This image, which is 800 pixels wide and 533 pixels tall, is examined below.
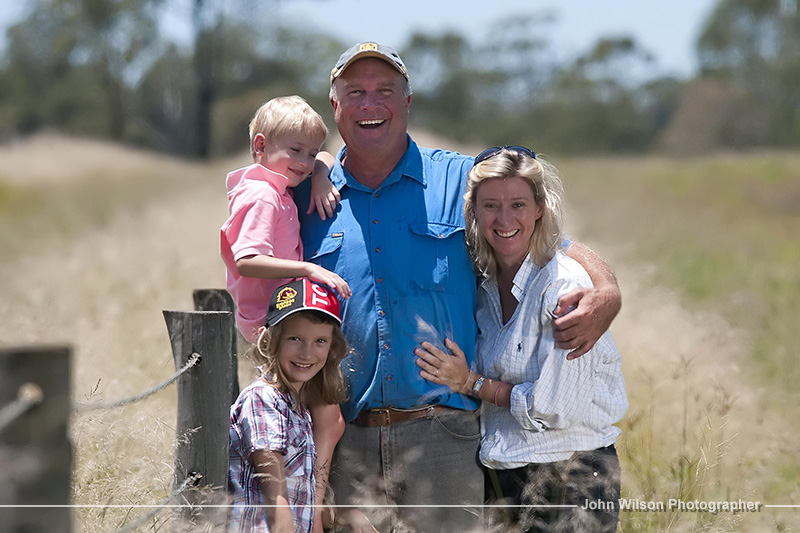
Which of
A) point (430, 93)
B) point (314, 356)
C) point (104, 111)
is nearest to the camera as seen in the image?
point (314, 356)

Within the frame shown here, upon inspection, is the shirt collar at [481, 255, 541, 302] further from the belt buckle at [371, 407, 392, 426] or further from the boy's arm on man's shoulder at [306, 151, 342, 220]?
the boy's arm on man's shoulder at [306, 151, 342, 220]

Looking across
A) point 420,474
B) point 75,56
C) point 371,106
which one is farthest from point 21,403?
point 75,56

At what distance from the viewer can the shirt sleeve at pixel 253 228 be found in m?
3.63

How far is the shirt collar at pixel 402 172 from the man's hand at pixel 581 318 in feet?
2.89

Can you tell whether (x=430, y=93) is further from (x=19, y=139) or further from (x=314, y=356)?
(x=314, y=356)

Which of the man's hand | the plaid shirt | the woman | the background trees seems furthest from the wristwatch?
the background trees

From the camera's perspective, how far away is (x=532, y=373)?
3.76m

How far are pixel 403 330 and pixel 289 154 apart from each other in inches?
37.3

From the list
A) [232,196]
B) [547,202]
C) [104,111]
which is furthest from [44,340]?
[104,111]

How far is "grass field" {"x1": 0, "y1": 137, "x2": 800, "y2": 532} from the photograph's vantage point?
13.8 feet

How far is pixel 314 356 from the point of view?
3.59 metres

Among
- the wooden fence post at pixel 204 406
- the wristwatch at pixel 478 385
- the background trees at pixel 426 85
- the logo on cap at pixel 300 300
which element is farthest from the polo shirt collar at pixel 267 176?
the background trees at pixel 426 85

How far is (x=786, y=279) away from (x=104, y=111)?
34439 millimetres

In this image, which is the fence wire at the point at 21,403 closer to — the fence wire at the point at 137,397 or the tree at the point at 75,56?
the fence wire at the point at 137,397
